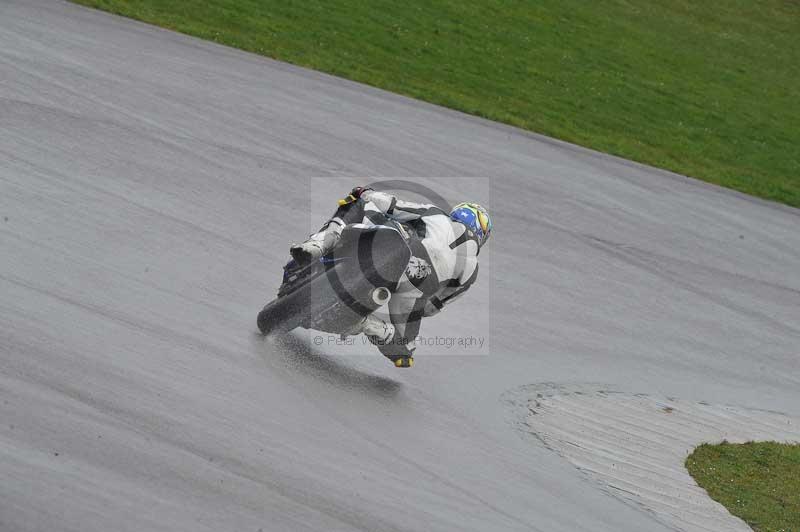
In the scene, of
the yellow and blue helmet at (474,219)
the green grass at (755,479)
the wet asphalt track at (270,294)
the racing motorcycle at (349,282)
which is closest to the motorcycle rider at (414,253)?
the yellow and blue helmet at (474,219)

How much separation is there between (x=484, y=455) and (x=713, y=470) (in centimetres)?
259

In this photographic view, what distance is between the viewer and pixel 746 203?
20953mm

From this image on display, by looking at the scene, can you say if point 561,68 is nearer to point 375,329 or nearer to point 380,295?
point 375,329

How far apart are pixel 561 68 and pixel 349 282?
772 inches

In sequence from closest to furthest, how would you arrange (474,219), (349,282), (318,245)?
(349,282) → (318,245) → (474,219)

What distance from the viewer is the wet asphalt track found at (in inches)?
263

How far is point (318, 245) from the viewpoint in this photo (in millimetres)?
9227

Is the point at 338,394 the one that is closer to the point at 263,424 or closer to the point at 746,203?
the point at 263,424

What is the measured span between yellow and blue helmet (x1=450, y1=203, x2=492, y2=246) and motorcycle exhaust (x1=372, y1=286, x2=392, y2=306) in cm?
112

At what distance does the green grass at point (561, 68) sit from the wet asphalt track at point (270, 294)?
1580 mm

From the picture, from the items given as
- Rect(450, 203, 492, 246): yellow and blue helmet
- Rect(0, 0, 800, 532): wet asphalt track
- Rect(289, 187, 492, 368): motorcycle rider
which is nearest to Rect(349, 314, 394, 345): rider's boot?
Rect(289, 187, 492, 368): motorcycle rider

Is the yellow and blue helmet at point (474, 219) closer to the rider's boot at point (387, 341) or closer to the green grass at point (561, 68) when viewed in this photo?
the rider's boot at point (387, 341)

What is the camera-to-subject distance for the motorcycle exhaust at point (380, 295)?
9.03 meters

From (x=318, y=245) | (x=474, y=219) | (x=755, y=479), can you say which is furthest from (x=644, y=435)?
(x=318, y=245)
